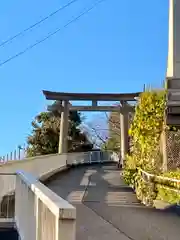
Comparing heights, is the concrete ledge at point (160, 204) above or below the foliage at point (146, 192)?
below

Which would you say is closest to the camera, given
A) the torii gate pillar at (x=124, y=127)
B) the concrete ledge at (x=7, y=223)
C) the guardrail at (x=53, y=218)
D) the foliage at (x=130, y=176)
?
the guardrail at (x=53, y=218)

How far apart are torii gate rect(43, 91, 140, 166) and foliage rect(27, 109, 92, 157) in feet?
23.7

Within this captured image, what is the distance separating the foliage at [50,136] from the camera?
47.7 metres

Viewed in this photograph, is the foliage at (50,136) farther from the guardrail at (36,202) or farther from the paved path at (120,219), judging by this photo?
the paved path at (120,219)

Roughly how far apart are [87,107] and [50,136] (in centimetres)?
1022

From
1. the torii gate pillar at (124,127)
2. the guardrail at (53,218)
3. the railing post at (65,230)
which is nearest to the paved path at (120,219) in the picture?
the guardrail at (53,218)

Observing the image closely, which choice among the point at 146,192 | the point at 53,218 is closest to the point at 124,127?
the point at 146,192

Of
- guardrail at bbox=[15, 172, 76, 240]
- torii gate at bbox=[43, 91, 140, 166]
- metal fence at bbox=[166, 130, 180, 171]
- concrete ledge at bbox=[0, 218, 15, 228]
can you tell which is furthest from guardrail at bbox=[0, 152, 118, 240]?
torii gate at bbox=[43, 91, 140, 166]

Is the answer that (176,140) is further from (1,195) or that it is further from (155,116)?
(1,195)

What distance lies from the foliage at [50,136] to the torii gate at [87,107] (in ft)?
23.7

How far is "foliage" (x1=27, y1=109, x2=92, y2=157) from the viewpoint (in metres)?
47.7

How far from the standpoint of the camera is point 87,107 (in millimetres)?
39031

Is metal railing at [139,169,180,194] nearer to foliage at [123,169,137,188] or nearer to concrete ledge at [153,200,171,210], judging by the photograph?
concrete ledge at [153,200,171,210]

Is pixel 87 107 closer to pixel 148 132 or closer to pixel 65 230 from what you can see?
pixel 148 132
